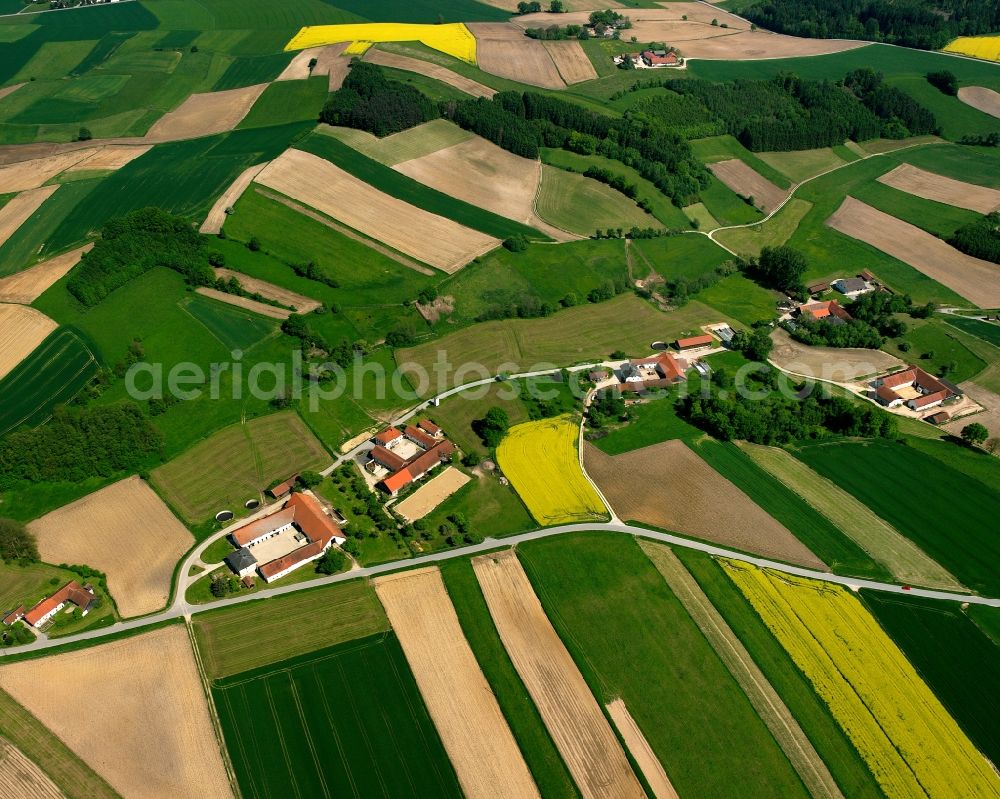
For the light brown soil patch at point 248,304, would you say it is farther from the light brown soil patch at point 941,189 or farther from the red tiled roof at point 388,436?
the light brown soil patch at point 941,189

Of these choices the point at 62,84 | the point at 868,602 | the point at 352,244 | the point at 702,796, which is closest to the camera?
the point at 702,796

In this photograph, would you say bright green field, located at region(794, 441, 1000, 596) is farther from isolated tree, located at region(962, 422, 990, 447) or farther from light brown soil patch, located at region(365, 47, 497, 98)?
light brown soil patch, located at region(365, 47, 497, 98)

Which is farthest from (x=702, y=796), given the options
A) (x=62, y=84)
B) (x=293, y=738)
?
(x=62, y=84)

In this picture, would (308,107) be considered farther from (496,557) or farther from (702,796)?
(702,796)

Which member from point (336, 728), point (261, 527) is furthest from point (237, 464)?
point (336, 728)

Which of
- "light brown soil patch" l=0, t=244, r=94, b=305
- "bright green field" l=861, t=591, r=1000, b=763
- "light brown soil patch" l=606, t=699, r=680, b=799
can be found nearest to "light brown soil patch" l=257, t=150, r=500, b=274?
"light brown soil patch" l=0, t=244, r=94, b=305

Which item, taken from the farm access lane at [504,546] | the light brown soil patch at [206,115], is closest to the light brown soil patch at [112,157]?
the light brown soil patch at [206,115]
